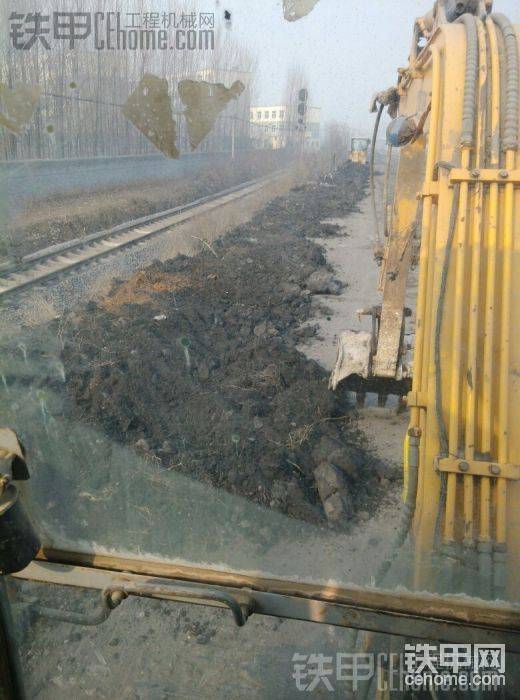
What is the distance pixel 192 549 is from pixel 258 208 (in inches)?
545

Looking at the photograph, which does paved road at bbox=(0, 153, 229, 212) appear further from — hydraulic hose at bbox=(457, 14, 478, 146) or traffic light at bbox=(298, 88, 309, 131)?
hydraulic hose at bbox=(457, 14, 478, 146)

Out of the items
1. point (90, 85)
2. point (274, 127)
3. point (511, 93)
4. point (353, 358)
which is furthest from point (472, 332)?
point (274, 127)

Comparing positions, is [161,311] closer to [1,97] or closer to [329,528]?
[1,97]

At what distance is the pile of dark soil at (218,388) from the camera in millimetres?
3930

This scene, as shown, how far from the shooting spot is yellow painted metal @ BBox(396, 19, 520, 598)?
6.43ft

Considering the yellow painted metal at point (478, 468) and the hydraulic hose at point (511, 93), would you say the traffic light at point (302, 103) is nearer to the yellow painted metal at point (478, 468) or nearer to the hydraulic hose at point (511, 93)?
the hydraulic hose at point (511, 93)

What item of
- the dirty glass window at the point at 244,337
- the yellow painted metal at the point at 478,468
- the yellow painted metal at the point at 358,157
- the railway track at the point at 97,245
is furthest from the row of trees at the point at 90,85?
the yellow painted metal at the point at 358,157

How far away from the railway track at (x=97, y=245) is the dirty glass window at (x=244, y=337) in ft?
0.21

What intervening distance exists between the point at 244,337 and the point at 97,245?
4.36 m

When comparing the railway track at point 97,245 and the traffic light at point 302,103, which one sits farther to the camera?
the railway track at point 97,245

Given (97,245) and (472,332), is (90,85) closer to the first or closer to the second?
(97,245)

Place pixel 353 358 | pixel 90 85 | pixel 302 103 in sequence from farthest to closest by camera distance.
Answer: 1. pixel 90 85
2. pixel 353 358
3. pixel 302 103

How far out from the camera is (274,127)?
7.98 metres

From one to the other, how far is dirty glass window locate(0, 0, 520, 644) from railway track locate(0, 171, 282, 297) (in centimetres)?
6
